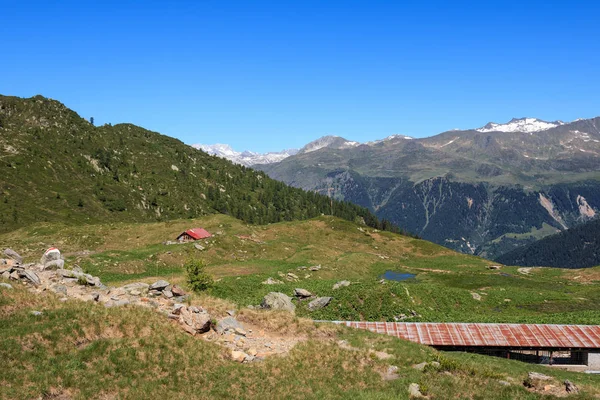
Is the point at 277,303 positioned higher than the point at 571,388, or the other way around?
the point at 277,303

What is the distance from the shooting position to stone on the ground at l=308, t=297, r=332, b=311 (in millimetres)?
51281

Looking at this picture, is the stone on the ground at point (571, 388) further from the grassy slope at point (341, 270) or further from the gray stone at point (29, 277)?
the gray stone at point (29, 277)

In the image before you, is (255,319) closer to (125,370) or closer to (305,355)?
(305,355)

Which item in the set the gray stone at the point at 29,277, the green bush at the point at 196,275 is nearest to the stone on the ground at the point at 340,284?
the green bush at the point at 196,275

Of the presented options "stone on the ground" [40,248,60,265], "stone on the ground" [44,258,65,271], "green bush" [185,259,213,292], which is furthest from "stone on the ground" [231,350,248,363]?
"stone on the ground" [40,248,60,265]

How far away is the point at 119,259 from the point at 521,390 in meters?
68.1

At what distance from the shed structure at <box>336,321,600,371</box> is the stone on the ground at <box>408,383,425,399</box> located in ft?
45.7

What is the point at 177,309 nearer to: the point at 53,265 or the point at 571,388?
the point at 53,265

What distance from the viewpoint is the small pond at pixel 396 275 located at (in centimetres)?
8930

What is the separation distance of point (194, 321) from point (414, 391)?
1590 centimetres

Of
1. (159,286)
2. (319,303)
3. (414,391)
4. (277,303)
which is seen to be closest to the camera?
(414,391)

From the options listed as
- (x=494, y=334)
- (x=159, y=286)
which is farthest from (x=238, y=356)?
(x=494, y=334)

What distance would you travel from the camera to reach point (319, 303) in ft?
170

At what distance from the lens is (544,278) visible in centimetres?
9431
